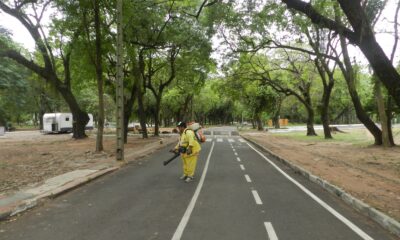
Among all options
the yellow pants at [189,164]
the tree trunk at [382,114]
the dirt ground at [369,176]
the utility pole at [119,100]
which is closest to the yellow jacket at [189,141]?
the yellow pants at [189,164]

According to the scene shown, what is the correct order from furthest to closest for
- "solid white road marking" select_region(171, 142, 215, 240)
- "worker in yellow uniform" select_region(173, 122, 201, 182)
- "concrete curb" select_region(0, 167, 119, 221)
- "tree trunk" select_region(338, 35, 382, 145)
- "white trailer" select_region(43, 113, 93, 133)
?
"white trailer" select_region(43, 113, 93, 133), "tree trunk" select_region(338, 35, 382, 145), "worker in yellow uniform" select_region(173, 122, 201, 182), "concrete curb" select_region(0, 167, 119, 221), "solid white road marking" select_region(171, 142, 215, 240)

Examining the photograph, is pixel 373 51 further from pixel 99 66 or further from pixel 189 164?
pixel 99 66

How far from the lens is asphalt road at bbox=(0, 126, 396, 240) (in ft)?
20.9

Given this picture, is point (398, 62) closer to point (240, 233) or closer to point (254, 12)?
point (254, 12)

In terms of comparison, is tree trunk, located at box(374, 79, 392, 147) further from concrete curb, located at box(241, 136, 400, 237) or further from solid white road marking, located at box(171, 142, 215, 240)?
solid white road marking, located at box(171, 142, 215, 240)

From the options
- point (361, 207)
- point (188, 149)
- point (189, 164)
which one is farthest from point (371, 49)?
point (189, 164)

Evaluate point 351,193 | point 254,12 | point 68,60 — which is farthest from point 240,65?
point 351,193

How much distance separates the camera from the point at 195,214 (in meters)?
7.66

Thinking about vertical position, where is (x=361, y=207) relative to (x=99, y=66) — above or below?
below

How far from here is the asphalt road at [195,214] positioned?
6.37 m

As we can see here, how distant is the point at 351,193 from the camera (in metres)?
9.48

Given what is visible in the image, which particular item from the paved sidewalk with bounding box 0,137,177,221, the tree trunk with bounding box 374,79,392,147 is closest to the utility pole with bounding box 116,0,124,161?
the paved sidewalk with bounding box 0,137,177,221

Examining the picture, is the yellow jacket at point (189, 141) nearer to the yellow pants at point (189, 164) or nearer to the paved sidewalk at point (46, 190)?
the yellow pants at point (189, 164)

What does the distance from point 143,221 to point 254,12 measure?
19083mm
